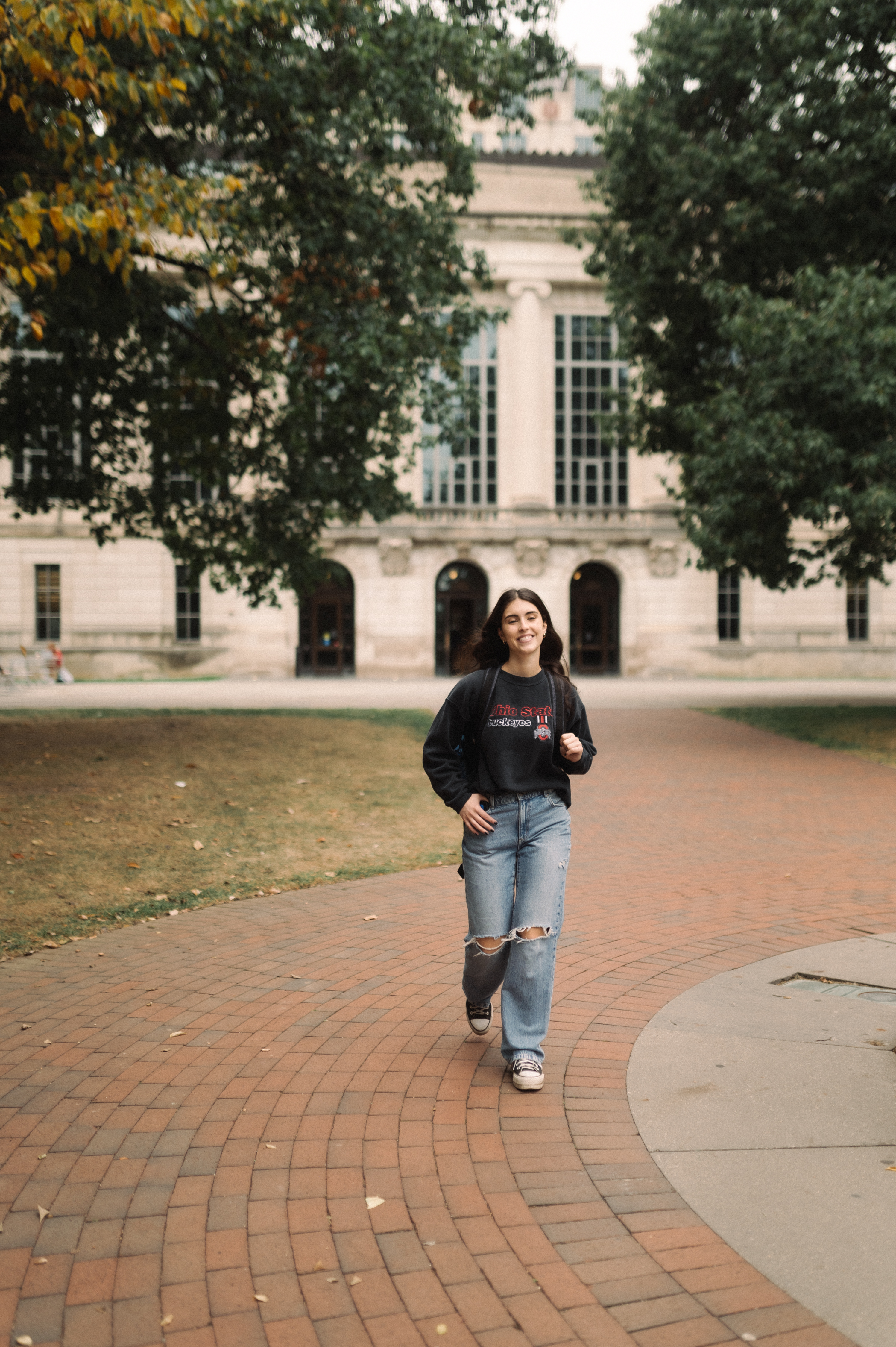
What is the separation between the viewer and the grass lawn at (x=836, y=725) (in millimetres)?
15883

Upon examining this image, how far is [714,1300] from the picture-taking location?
2646mm

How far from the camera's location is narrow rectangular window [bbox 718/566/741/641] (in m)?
41.5

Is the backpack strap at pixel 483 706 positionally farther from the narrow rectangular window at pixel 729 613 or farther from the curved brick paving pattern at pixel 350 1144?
the narrow rectangular window at pixel 729 613

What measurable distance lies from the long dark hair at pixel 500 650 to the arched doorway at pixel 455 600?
36959 millimetres

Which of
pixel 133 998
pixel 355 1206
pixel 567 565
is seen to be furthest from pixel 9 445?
pixel 567 565

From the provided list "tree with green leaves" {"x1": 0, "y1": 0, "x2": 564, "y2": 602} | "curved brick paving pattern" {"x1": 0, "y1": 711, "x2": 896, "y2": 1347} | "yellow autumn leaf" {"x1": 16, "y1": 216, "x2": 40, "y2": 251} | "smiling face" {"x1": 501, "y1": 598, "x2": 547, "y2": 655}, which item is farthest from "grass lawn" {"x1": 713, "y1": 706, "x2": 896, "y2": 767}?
"yellow autumn leaf" {"x1": 16, "y1": 216, "x2": 40, "y2": 251}

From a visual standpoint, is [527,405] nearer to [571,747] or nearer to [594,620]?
[594,620]

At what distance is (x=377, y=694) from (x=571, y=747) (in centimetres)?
2329

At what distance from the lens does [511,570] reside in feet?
134

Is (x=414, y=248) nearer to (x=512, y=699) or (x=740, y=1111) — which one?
(x=512, y=699)

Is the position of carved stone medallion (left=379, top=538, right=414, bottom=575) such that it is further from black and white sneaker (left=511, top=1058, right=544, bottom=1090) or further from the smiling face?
black and white sneaker (left=511, top=1058, right=544, bottom=1090)

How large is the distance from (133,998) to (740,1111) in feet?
9.80

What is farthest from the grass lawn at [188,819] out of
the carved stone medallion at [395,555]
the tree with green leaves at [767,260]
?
the carved stone medallion at [395,555]

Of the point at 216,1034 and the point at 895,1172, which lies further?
the point at 216,1034
